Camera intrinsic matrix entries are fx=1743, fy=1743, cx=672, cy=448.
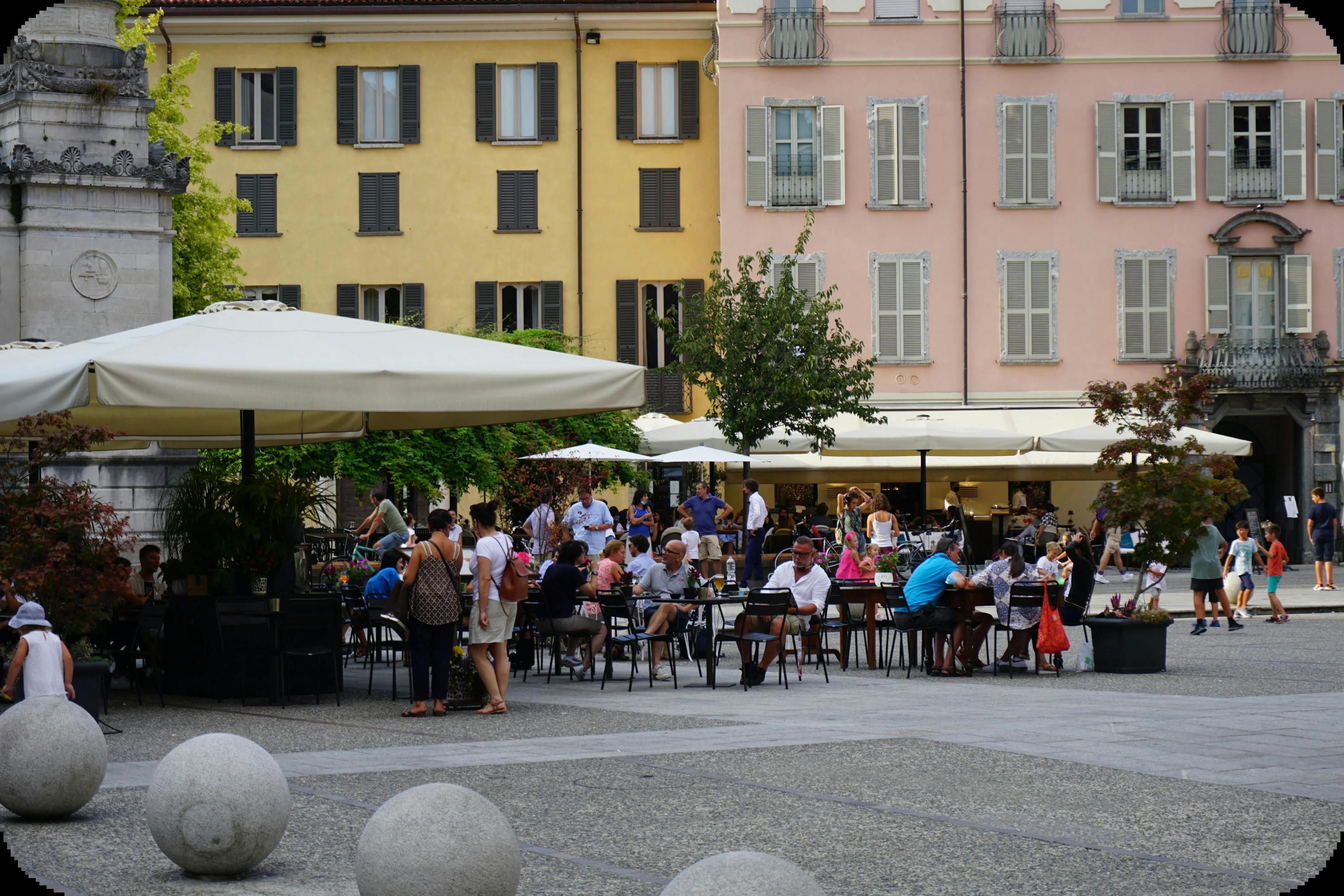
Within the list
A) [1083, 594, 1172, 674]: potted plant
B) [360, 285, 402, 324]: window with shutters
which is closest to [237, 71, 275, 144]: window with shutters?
[360, 285, 402, 324]: window with shutters

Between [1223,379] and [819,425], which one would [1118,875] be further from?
[1223,379]

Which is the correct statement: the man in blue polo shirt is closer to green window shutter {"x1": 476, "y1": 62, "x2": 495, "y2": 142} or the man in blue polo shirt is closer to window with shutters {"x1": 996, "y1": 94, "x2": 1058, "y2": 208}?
window with shutters {"x1": 996, "y1": 94, "x2": 1058, "y2": 208}

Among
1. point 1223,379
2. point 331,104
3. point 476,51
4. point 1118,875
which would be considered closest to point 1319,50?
point 1223,379

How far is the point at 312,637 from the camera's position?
13.6 m

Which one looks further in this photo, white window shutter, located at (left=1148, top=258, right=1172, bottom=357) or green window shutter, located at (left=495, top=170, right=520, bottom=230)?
green window shutter, located at (left=495, top=170, right=520, bottom=230)

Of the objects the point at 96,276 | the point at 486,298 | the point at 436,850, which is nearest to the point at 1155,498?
the point at 436,850

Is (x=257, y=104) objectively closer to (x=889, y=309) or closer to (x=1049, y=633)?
(x=889, y=309)

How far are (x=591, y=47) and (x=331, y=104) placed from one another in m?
6.11

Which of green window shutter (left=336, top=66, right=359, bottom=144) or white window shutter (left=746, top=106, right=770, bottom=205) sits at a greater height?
green window shutter (left=336, top=66, right=359, bottom=144)

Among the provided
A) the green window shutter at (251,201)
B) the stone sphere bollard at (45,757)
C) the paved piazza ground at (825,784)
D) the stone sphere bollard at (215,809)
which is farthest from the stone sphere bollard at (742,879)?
the green window shutter at (251,201)

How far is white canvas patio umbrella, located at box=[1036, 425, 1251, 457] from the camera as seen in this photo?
93.5 ft

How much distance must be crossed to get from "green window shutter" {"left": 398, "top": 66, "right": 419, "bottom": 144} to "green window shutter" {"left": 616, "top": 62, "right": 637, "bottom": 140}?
4.56 m

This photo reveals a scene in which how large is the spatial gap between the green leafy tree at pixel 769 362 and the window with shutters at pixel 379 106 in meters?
11.9

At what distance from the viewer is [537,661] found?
17078mm
